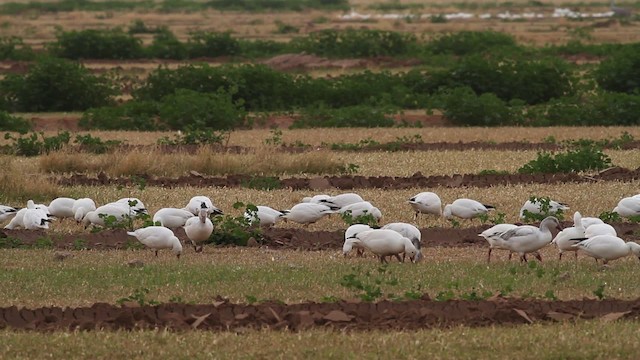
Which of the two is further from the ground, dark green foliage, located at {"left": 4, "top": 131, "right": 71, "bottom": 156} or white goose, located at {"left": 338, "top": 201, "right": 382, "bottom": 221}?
white goose, located at {"left": 338, "top": 201, "right": 382, "bottom": 221}

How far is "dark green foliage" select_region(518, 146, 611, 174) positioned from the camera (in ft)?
66.3

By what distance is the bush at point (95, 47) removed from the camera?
4856cm

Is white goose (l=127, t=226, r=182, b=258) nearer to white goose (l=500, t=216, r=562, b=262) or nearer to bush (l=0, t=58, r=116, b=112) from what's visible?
white goose (l=500, t=216, r=562, b=262)

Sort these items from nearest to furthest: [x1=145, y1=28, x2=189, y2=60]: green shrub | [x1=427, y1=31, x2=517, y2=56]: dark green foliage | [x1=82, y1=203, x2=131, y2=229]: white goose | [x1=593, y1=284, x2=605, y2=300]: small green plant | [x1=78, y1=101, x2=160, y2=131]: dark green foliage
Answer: [x1=593, y1=284, x2=605, y2=300]: small green plant < [x1=82, y1=203, x2=131, y2=229]: white goose < [x1=78, y1=101, x2=160, y2=131]: dark green foliage < [x1=145, y1=28, x2=189, y2=60]: green shrub < [x1=427, y1=31, x2=517, y2=56]: dark green foliage

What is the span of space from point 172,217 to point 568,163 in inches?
314

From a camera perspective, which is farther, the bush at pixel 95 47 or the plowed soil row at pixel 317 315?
the bush at pixel 95 47

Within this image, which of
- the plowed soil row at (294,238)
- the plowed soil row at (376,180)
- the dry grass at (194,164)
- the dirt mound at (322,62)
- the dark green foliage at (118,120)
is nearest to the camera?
the plowed soil row at (294,238)

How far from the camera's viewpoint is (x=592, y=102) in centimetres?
3027

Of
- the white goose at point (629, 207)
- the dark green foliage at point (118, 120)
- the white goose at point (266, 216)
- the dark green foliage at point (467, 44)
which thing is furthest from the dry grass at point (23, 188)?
the dark green foliage at point (467, 44)

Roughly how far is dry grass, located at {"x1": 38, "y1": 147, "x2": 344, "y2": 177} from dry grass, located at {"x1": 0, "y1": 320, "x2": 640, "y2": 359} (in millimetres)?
11262

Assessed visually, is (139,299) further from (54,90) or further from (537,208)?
(54,90)

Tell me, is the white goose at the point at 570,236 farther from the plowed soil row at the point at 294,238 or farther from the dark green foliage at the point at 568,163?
the dark green foliage at the point at 568,163

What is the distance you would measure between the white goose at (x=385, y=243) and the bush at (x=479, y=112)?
1738cm

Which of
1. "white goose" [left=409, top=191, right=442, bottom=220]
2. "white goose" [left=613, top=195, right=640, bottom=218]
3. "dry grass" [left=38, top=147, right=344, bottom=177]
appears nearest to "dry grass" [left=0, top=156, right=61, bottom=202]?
"dry grass" [left=38, top=147, right=344, bottom=177]
